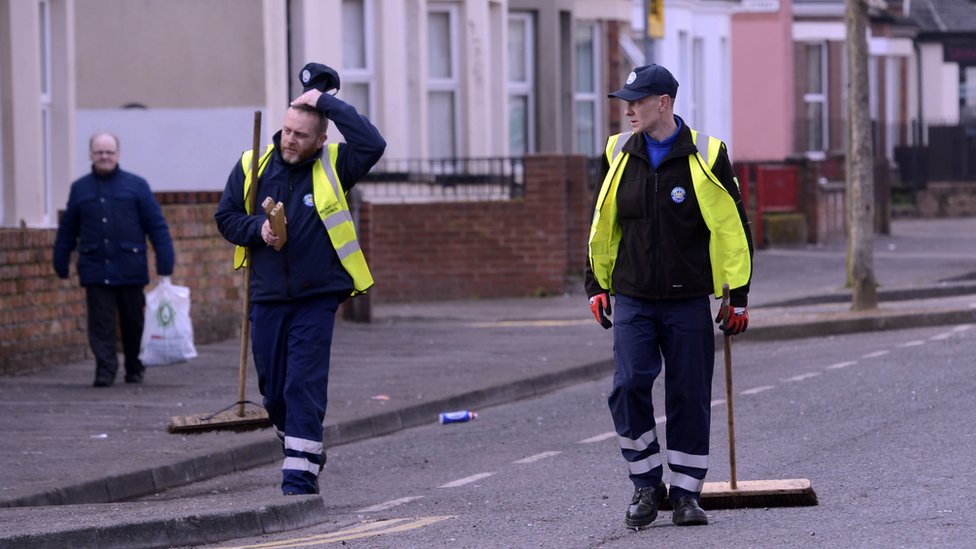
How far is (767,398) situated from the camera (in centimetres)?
1284

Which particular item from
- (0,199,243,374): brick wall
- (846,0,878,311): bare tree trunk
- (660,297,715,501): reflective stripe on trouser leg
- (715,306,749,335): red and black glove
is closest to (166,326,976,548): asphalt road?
(660,297,715,501): reflective stripe on trouser leg

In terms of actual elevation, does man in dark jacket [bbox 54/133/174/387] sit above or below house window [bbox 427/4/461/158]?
below

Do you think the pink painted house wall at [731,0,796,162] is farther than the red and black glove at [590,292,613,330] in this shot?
Yes

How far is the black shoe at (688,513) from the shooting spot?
7762mm

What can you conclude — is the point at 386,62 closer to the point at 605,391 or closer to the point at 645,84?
the point at 605,391

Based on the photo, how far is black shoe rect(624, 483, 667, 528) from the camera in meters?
7.78

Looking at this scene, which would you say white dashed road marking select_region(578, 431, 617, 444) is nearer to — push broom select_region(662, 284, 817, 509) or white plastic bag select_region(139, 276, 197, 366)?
push broom select_region(662, 284, 817, 509)

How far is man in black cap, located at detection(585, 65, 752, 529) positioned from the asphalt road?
297mm

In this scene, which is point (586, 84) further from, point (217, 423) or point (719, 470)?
point (217, 423)

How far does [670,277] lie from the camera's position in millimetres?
7844

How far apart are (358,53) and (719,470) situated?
13.3 metres

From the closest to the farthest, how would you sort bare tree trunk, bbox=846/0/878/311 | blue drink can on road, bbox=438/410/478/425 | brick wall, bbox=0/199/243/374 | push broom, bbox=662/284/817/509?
push broom, bbox=662/284/817/509 → blue drink can on road, bbox=438/410/478/425 → brick wall, bbox=0/199/243/374 → bare tree trunk, bbox=846/0/878/311

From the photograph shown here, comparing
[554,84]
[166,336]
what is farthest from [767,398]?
[554,84]

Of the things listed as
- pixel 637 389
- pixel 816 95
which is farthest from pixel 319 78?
pixel 816 95
